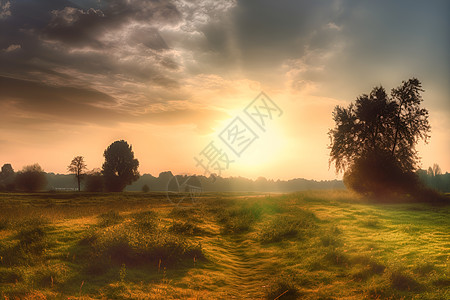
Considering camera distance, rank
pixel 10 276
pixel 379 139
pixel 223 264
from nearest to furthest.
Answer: pixel 10 276, pixel 223 264, pixel 379 139

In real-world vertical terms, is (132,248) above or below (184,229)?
above

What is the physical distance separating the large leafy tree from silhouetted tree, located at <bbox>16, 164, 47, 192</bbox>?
92316 mm

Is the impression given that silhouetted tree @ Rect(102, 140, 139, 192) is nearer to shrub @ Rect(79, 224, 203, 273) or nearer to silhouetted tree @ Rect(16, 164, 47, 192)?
silhouetted tree @ Rect(16, 164, 47, 192)

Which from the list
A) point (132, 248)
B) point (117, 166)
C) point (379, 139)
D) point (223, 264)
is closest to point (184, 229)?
point (223, 264)

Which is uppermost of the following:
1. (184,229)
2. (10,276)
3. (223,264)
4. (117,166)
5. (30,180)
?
(117,166)

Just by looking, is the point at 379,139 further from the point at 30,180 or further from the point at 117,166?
the point at 30,180

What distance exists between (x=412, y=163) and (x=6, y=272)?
4696 centimetres

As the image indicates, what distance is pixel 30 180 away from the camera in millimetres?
90250

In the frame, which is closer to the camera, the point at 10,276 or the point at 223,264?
the point at 10,276

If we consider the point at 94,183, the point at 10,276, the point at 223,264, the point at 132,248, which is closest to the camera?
the point at 10,276

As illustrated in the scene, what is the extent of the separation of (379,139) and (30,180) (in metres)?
99.9

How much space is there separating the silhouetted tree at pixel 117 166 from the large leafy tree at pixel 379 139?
6531cm

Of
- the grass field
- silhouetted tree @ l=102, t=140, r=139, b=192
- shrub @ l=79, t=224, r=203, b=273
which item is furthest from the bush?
silhouetted tree @ l=102, t=140, r=139, b=192

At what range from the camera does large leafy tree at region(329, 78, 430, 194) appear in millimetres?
37625
